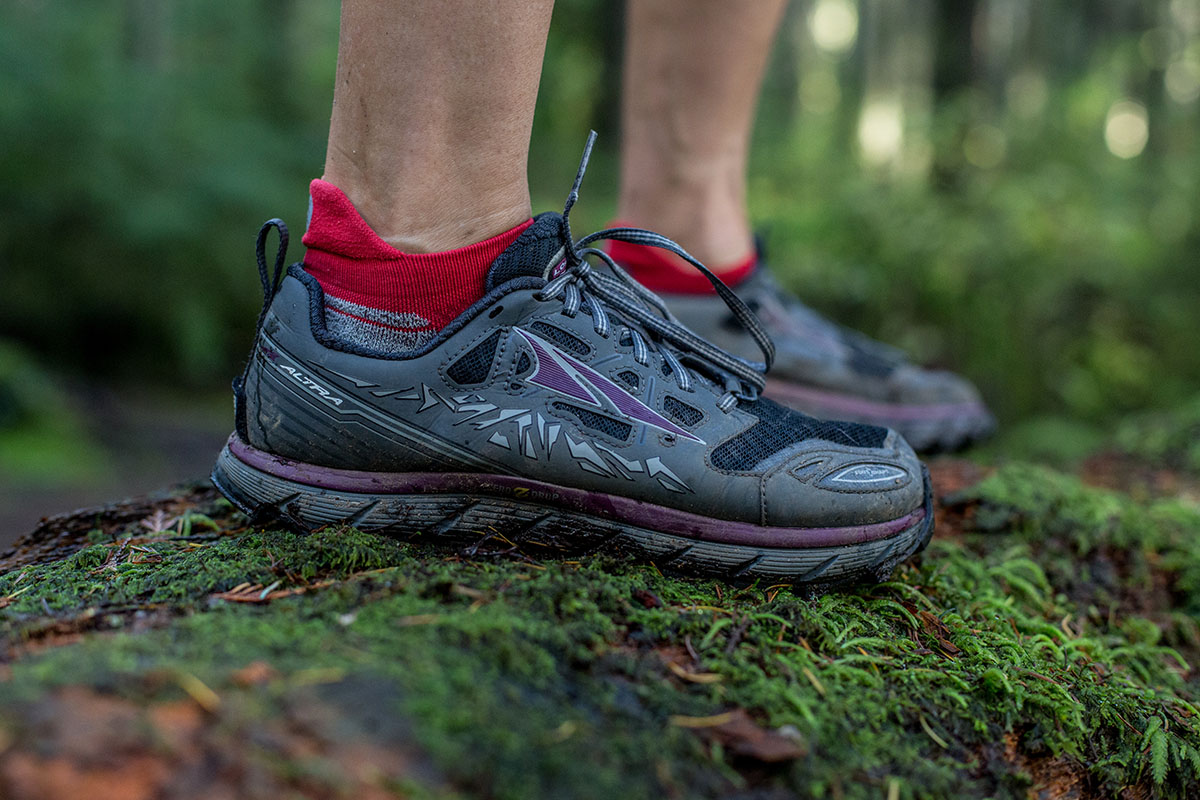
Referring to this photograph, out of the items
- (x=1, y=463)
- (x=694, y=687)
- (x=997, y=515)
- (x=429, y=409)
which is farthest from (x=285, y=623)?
(x=1, y=463)

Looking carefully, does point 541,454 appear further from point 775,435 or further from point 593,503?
point 775,435

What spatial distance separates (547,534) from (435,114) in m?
0.86

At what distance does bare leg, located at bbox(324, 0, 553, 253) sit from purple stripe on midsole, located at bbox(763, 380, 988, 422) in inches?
59.2

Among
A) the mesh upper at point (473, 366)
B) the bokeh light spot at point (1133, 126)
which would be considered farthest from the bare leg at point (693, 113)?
the bokeh light spot at point (1133, 126)

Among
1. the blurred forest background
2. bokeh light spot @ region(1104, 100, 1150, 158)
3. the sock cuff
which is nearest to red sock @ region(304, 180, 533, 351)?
the sock cuff

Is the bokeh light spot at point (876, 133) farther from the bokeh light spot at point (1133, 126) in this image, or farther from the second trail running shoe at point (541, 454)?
the second trail running shoe at point (541, 454)

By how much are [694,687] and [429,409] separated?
2.46 ft

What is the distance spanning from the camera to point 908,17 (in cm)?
2917

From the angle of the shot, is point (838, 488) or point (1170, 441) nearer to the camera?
point (838, 488)

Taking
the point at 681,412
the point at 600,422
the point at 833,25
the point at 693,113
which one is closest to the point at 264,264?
the point at 600,422

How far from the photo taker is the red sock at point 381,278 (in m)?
1.65

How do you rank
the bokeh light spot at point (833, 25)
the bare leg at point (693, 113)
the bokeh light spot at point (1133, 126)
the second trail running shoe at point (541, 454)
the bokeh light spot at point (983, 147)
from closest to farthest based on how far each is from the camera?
the second trail running shoe at point (541, 454) < the bare leg at point (693, 113) < the bokeh light spot at point (983, 147) < the bokeh light spot at point (1133, 126) < the bokeh light spot at point (833, 25)

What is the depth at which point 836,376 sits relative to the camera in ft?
9.82

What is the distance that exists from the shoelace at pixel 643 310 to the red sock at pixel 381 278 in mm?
142
